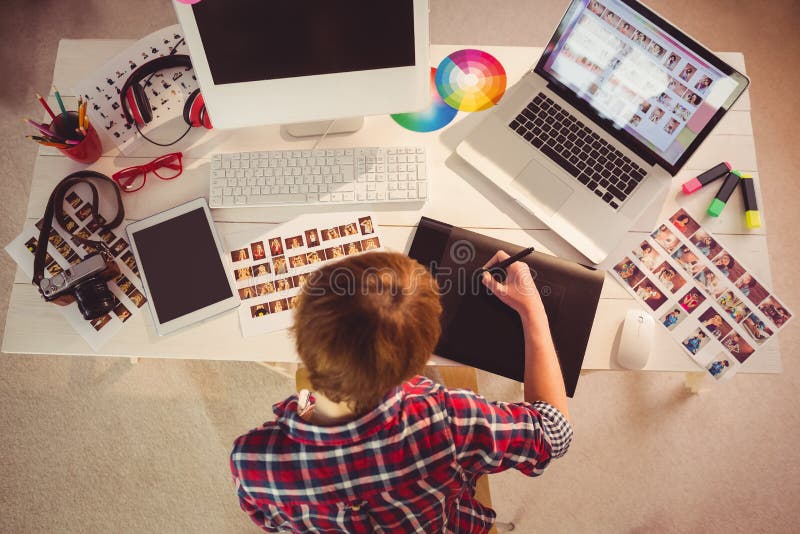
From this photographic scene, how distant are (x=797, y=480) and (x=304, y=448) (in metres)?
1.79

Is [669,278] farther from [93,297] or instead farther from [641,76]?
[93,297]

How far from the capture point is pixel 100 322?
1071mm

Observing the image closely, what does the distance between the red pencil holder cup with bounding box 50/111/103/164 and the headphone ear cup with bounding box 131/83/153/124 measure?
0.11 m

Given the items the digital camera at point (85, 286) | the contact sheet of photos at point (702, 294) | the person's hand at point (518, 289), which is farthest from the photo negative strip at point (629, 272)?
the digital camera at point (85, 286)

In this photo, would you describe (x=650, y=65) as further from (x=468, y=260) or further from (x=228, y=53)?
(x=228, y=53)

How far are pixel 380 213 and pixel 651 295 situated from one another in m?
0.62

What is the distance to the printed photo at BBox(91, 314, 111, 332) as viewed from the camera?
1.07 meters

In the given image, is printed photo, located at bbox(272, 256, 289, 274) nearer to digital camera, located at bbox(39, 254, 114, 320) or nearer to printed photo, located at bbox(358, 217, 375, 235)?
printed photo, located at bbox(358, 217, 375, 235)

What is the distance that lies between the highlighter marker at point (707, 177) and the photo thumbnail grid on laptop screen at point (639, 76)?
0.33ft

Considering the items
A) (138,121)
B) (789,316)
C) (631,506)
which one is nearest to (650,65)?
(789,316)

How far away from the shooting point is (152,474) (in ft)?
5.56

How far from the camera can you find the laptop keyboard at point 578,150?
3.64 feet

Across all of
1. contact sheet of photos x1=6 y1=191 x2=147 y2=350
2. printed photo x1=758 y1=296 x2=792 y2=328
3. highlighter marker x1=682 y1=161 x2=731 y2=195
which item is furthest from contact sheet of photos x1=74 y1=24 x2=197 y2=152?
printed photo x1=758 y1=296 x2=792 y2=328

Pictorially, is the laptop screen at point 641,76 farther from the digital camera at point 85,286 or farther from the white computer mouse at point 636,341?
the digital camera at point 85,286
